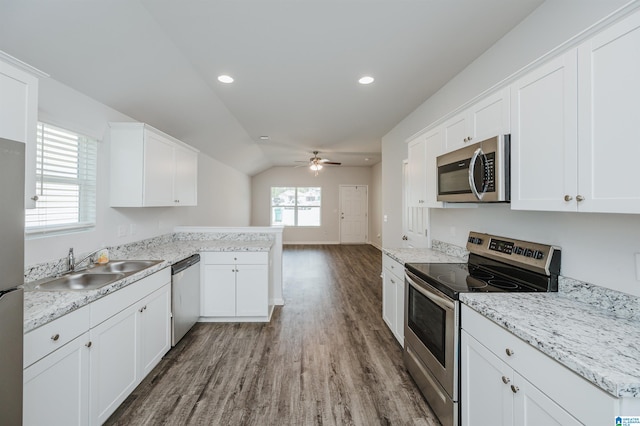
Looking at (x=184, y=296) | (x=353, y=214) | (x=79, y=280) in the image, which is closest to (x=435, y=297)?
(x=184, y=296)

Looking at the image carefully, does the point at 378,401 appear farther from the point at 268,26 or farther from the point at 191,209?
the point at 191,209

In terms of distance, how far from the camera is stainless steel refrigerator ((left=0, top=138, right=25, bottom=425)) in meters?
0.96

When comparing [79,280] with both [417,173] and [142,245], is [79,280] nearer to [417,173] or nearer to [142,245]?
[142,245]

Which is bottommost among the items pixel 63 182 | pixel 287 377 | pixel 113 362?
pixel 287 377

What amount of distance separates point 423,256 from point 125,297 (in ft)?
8.33

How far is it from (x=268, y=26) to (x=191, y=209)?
336 centimetres

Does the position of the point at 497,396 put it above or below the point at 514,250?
below

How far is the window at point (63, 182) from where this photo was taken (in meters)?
1.96

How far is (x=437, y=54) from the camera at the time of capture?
2377 mm

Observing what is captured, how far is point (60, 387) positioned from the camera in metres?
1.38

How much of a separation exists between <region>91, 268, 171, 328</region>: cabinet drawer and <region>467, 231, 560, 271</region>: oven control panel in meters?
2.69

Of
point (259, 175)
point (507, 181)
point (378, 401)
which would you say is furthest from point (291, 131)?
point (259, 175)

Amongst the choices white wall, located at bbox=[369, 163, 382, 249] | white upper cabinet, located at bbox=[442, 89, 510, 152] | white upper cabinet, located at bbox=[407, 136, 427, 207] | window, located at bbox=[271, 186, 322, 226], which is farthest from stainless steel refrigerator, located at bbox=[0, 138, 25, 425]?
window, located at bbox=[271, 186, 322, 226]

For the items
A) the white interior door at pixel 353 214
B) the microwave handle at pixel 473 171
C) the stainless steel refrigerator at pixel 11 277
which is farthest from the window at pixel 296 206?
the stainless steel refrigerator at pixel 11 277
